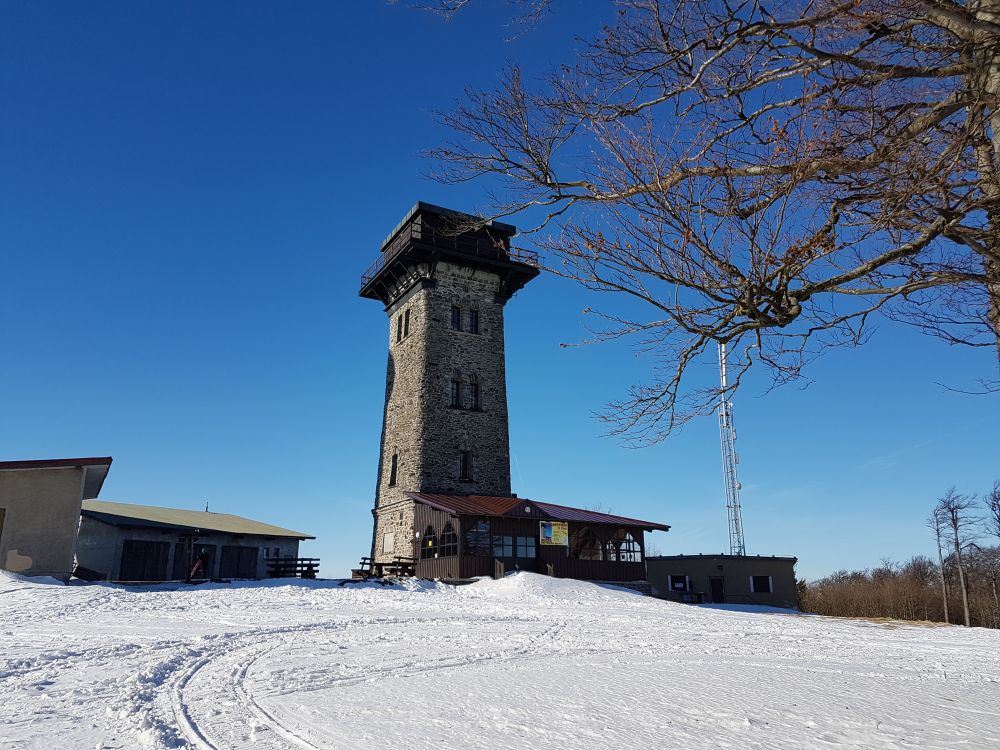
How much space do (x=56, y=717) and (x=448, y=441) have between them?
85.7 feet

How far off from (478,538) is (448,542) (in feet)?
3.91

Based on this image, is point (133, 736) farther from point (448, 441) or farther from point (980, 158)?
point (448, 441)

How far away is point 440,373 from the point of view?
31.7 m

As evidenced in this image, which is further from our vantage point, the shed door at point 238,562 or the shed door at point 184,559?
the shed door at point 238,562

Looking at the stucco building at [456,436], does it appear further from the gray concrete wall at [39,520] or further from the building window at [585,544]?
the gray concrete wall at [39,520]

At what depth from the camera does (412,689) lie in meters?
5.93

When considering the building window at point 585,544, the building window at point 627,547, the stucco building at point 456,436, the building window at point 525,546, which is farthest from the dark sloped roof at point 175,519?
the building window at point 627,547

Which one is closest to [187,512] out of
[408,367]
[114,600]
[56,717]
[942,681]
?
[408,367]

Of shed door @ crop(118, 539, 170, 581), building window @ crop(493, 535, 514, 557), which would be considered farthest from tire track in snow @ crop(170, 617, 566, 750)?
shed door @ crop(118, 539, 170, 581)

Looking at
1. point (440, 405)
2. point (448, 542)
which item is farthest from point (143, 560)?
point (440, 405)

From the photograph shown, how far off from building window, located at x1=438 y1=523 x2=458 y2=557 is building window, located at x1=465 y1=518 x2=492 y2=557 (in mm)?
506

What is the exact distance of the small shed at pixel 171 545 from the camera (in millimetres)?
27406

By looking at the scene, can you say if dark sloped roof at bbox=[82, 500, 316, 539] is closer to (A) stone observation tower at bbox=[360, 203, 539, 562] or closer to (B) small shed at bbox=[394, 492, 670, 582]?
(A) stone observation tower at bbox=[360, 203, 539, 562]

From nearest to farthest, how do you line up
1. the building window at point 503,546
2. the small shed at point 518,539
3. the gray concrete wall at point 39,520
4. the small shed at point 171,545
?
the gray concrete wall at point 39,520, the small shed at point 518,539, the building window at point 503,546, the small shed at point 171,545
